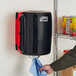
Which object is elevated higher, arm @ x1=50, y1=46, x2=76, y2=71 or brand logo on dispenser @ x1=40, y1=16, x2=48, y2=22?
brand logo on dispenser @ x1=40, y1=16, x2=48, y2=22

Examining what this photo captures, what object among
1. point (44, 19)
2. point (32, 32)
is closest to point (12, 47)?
point (32, 32)

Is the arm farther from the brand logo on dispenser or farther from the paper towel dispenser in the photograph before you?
the brand logo on dispenser

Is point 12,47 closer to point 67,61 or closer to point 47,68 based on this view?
point 47,68

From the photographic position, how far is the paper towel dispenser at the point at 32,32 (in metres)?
1.43

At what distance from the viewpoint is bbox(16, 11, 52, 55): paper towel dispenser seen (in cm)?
143

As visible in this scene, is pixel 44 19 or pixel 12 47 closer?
pixel 44 19

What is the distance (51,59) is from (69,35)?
36 centimetres

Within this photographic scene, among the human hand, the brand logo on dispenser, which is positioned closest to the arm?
the human hand

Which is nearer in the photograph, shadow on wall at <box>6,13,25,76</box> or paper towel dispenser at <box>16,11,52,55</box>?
paper towel dispenser at <box>16,11,52,55</box>

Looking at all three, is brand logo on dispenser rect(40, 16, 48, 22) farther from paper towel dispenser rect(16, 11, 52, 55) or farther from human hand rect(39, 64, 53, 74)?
human hand rect(39, 64, 53, 74)

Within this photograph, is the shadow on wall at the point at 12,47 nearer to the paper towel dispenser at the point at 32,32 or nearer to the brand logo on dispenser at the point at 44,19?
the paper towel dispenser at the point at 32,32

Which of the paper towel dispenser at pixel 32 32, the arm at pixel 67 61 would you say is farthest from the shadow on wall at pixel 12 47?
the arm at pixel 67 61

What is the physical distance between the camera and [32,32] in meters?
1.44

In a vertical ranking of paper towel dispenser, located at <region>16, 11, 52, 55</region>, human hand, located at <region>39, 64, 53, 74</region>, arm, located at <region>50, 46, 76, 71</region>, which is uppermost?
paper towel dispenser, located at <region>16, 11, 52, 55</region>
